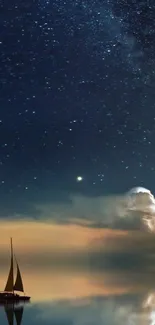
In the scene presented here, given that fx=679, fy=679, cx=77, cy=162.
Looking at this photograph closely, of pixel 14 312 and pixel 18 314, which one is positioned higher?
pixel 18 314

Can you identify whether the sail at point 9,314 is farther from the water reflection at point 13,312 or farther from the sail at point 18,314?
the sail at point 18,314

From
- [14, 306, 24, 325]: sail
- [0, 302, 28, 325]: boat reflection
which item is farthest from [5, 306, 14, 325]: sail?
[14, 306, 24, 325]: sail

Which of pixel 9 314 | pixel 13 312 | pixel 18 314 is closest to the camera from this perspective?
pixel 9 314

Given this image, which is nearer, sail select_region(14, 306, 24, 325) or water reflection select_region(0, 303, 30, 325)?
water reflection select_region(0, 303, 30, 325)

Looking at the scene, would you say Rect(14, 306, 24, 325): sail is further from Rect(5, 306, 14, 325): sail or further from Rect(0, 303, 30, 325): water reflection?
Rect(5, 306, 14, 325): sail

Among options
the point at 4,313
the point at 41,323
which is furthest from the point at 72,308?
the point at 41,323

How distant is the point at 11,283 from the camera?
10631 centimetres

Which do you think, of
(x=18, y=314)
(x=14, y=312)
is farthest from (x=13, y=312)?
(x=18, y=314)

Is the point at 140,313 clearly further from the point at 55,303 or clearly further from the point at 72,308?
the point at 55,303

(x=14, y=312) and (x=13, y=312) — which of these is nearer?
(x=14, y=312)

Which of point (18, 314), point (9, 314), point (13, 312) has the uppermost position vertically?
point (9, 314)

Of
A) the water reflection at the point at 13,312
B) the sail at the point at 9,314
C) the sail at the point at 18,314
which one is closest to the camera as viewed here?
the sail at the point at 9,314

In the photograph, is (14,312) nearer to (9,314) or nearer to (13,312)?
(13,312)

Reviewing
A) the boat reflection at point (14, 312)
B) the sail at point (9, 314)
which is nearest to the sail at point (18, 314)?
the boat reflection at point (14, 312)
